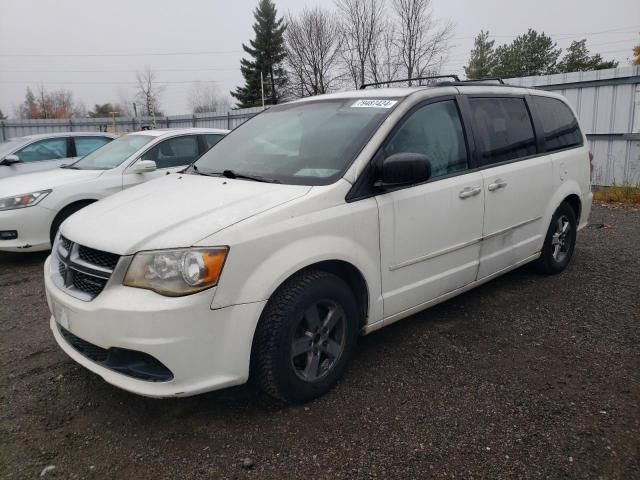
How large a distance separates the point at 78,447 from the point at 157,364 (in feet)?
1.97

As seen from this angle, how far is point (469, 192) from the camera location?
11.4 ft

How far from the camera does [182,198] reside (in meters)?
2.88

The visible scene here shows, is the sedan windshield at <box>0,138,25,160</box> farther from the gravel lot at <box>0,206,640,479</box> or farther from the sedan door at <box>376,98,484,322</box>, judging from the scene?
the sedan door at <box>376,98,484,322</box>

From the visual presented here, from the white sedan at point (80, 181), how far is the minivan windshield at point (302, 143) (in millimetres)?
1450

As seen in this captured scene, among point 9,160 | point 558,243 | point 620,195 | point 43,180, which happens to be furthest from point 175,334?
point 620,195

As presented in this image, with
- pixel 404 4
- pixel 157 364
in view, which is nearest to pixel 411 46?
pixel 404 4

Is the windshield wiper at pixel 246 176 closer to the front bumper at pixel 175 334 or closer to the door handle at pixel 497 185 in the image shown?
the front bumper at pixel 175 334

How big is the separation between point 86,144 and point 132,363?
7.25 m

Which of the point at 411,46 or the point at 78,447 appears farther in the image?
the point at 411,46

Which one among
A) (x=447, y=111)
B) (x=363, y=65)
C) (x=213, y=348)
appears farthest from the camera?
(x=363, y=65)

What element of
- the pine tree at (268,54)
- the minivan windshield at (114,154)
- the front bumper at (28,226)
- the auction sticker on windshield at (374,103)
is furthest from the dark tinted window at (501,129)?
the pine tree at (268,54)

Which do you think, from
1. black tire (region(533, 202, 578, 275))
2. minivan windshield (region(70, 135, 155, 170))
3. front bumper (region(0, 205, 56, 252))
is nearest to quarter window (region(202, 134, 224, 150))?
minivan windshield (region(70, 135, 155, 170))

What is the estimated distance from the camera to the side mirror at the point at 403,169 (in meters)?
2.82

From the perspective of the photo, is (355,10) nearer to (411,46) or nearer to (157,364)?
(411,46)
